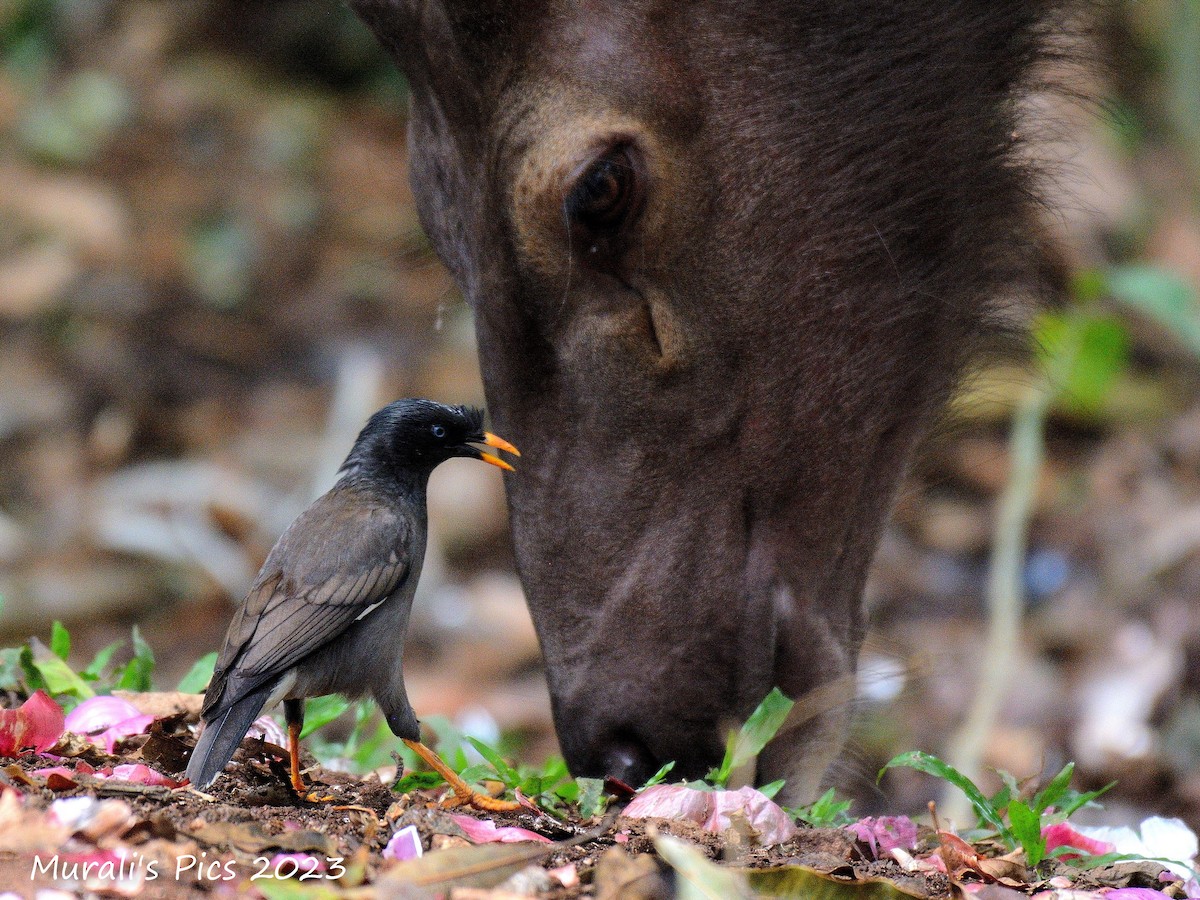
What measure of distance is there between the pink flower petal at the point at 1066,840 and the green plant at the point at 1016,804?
1 cm

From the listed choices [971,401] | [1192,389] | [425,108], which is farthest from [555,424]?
[1192,389]

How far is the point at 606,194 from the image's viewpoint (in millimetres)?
2957

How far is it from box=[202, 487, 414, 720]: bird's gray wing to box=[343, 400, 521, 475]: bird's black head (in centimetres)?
10

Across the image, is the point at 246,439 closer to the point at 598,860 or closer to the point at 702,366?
the point at 702,366

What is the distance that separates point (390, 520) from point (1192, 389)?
6214 millimetres

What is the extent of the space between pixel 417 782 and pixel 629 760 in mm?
491

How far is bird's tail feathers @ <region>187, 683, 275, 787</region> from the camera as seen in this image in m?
2.32

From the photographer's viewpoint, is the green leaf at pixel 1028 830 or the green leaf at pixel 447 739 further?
the green leaf at pixel 447 739

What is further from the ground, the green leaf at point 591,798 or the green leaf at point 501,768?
the green leaf at point 501,768

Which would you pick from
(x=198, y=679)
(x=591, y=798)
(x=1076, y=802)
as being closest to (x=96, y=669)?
(x=198, y=679)

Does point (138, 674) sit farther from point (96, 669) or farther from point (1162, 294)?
point (1162, 294)

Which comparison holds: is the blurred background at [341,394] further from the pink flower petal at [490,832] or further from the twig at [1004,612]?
the pink flower petal at [490,832]

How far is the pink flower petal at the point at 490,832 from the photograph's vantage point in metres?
2.23

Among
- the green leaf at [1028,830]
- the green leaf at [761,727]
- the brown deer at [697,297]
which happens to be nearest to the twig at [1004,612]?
the brown deer at [697,297]
